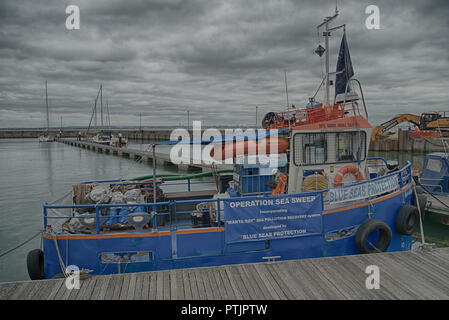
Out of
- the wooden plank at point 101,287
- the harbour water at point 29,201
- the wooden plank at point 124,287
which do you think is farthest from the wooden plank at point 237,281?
the harbour water at point 29,201

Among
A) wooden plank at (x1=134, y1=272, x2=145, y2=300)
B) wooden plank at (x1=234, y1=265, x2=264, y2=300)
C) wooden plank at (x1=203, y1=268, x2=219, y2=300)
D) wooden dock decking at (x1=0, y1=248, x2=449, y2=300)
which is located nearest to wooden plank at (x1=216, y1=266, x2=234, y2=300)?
wooden dock decking at (x1=0, y1=248, x2=449, y2=300)

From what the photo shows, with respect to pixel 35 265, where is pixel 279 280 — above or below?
above

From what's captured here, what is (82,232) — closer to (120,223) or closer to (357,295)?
(120,223)

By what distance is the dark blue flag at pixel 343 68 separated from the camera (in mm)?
8461

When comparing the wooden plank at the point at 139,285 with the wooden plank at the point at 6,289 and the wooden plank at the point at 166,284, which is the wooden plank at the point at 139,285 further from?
the wooden plank at the point at 6,289

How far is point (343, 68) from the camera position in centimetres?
873

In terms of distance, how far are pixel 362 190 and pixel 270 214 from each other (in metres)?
2.54

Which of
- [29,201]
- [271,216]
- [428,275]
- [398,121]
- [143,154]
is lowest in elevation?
[29,201]

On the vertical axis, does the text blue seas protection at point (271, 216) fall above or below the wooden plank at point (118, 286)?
above

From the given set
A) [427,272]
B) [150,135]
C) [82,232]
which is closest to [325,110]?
[427,272]

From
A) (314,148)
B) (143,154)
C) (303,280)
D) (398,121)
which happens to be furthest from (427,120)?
(303,280)

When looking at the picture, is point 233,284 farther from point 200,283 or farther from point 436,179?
point 436,179

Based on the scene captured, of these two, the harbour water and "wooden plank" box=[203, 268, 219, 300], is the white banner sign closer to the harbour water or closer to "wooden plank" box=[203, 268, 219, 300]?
"wooden plank" box=[203, 268, 219, 300]

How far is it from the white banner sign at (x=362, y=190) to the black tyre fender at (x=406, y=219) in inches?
26.4
